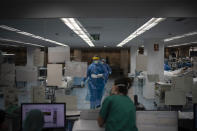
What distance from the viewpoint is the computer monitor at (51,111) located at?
8.67 feet

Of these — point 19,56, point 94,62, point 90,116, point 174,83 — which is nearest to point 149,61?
point 94,62

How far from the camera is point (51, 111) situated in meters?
2.65

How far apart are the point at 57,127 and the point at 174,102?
199 centimetres

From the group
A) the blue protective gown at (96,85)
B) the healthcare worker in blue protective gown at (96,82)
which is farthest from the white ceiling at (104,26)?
the blue protective gown at (96,85)

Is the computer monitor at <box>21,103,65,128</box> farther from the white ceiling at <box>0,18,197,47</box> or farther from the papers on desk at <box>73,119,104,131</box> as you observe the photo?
the white ceiling at <box>0,18,197,47</box>

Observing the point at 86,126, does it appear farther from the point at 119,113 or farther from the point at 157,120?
the point at 157,120

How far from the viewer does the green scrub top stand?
2.05 metres

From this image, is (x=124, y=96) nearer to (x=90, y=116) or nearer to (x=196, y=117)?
(x=90, y=116)

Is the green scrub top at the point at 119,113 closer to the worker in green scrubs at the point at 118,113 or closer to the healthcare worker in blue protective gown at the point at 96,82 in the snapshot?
the worker in green scrubs at the point at 118,113

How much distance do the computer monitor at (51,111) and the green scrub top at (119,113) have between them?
77 centimetres

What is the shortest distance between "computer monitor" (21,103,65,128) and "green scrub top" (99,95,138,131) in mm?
775

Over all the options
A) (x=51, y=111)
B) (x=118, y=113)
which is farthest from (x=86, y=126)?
(x=118, y=113)

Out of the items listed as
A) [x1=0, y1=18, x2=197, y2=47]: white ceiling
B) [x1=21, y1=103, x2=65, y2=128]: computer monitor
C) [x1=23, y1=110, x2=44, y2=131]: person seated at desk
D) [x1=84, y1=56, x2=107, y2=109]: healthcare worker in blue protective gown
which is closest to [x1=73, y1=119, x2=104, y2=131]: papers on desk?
[x1=21, y1=103, x2=65, y2=128]: computer monitor

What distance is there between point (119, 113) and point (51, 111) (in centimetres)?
103
